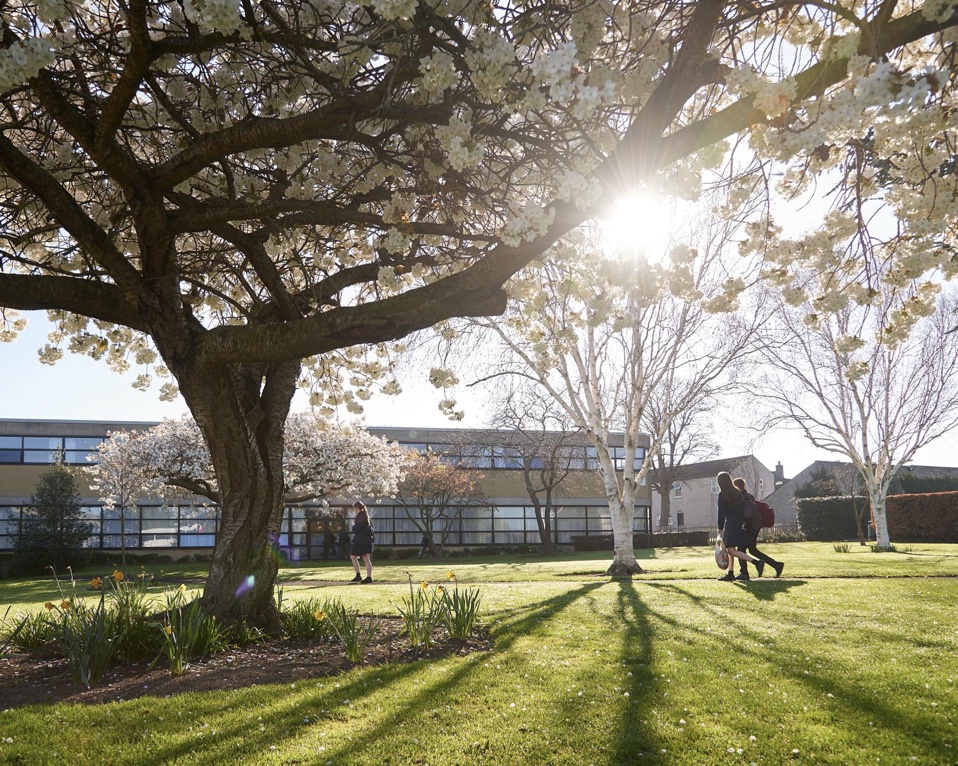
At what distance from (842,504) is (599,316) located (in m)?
31.8

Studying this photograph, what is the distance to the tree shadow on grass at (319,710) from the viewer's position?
149 inches

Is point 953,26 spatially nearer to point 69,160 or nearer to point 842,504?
point 69,160

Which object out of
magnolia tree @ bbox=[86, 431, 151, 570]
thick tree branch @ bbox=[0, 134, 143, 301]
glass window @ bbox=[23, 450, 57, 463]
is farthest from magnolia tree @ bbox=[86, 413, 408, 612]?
thick tree branch @ bbox=[0, 134, 143, 301]

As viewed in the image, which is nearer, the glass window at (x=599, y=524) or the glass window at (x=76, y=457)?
the glass window at (x=76, y=457)

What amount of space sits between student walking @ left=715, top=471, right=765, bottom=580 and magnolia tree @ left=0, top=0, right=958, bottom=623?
6.00 meters

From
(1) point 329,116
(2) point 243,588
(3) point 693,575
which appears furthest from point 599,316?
(3) point 693,575

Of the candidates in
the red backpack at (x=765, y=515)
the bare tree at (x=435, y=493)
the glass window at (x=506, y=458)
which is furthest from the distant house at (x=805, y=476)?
the red backpack at (x=765, y=515)

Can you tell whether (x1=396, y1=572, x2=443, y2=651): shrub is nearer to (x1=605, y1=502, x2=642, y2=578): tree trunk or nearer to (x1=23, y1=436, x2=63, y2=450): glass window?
(x1=605, y1=502, x2=642, y2=578): tree trunk

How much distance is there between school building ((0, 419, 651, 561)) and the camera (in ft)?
97.9

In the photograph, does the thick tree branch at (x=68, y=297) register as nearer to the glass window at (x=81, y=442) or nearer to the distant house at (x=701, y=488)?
the glass window at (x=81, y=442)

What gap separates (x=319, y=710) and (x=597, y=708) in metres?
1.78

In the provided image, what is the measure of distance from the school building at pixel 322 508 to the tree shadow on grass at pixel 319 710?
23393mm

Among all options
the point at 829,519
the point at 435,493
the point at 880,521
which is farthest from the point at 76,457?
the point at 829,519

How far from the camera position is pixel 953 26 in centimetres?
439
